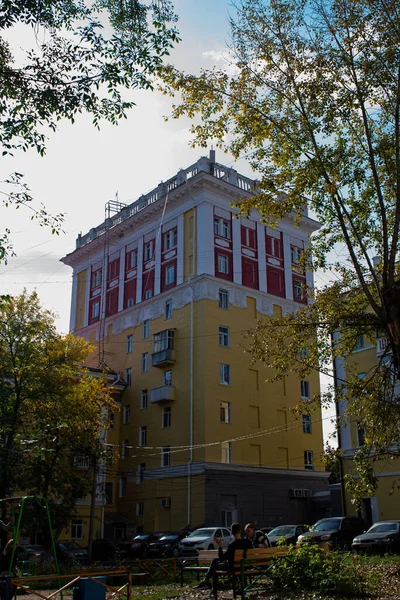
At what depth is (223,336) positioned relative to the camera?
44.6 meters

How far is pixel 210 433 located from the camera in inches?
1615

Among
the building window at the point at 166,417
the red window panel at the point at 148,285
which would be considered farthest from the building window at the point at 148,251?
the building window at the point at 166,417

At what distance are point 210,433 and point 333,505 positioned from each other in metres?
11.3

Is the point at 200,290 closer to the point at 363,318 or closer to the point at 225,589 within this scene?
the point at 363,318

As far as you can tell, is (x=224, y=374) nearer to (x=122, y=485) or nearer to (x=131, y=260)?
(x=122, y=485)

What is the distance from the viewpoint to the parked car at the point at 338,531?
2694 cm

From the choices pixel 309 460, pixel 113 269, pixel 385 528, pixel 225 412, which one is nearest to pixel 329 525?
pixel 385 528

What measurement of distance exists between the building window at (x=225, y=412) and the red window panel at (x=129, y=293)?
12.2m

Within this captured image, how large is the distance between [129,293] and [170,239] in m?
6.08

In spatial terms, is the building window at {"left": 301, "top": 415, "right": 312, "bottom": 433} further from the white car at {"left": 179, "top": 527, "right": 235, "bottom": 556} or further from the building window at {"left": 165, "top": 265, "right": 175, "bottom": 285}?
the white car at {"left": 179, "top": 527, "right": 235, "bottom": 556}

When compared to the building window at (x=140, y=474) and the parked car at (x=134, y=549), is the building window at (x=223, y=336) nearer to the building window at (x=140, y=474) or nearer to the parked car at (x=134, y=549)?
the building window at (x=140, y=474)

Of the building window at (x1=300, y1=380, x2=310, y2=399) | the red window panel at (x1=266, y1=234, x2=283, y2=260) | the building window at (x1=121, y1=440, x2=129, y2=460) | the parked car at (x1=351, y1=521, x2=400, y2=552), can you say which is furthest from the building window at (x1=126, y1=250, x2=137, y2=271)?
the parked car at (x1=351, y1=521, x2=400, y2=552)

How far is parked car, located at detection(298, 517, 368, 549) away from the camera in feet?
88.4

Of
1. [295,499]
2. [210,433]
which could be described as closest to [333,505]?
[295,499]
